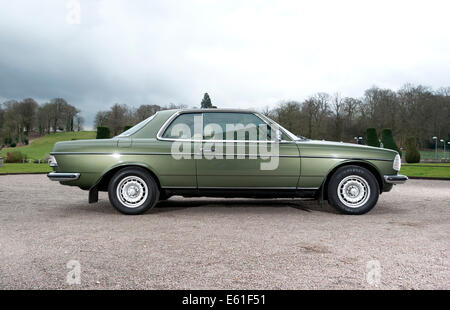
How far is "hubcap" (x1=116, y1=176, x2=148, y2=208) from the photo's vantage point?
570 centimetres

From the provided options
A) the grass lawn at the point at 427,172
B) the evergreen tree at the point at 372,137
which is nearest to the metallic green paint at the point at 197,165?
the grass lawn at the point at 427,172

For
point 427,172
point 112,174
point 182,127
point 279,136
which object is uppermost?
point 182,127

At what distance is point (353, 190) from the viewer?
5836 millimetres

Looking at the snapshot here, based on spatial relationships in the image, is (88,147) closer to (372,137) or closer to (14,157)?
(14,157)

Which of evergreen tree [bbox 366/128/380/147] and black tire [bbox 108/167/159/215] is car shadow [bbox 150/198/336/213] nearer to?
black tire [bbox 108/167/159/215]

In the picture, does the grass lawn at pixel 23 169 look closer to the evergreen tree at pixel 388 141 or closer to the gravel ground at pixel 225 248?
the gravel ground at pixel 225 248

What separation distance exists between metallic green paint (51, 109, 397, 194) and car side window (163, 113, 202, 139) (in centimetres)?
17

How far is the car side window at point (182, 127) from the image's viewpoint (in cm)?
585

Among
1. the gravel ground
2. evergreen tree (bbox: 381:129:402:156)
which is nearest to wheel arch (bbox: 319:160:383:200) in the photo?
the gravel ground

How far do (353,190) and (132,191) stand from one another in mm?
3572

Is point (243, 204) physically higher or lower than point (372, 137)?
lower

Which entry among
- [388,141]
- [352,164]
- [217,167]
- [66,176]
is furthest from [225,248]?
[388,141]

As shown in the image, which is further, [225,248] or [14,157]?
[14,157]

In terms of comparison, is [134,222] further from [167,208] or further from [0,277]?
[0,277]
